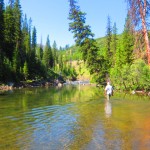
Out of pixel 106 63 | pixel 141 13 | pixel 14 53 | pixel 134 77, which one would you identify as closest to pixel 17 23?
pixel 14 53

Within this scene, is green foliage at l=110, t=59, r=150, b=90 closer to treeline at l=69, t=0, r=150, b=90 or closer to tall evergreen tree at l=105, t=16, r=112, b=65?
treeline at l=69, t=0, r=150, b=90

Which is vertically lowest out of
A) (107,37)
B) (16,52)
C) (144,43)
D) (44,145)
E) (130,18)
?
(44,145)

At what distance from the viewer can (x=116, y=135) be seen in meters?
12.6

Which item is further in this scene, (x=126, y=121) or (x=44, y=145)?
(x=126, y=121)

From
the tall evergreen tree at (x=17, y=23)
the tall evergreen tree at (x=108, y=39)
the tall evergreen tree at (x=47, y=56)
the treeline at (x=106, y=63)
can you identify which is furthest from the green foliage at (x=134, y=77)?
the tall evergreen tree at (x=47, y=56)

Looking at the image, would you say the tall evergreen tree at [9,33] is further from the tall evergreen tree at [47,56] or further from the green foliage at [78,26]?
the tall evergreen tree at [47,56]

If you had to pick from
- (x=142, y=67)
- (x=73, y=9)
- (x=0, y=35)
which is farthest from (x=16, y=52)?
(x=142, y=67)

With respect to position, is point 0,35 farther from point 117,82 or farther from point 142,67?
point 142,67

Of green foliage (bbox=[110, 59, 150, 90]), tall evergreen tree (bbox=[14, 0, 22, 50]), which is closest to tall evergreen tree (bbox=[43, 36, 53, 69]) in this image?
tall evergreen tree (bbox=[14, 0, 22, 50])

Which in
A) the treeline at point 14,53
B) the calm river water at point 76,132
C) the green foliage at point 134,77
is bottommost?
the calm river water at point 76,132

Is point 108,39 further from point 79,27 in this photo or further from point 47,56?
point 47,56

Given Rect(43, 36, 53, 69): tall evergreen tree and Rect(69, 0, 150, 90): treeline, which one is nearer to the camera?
Rect(69, 0, 150, 90): treeline

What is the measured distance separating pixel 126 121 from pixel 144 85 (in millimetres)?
26018

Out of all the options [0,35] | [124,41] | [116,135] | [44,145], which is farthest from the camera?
[0,35]
